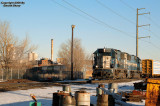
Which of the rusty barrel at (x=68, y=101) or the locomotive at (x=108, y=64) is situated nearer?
the rusty barrel at (x=68, y=101)

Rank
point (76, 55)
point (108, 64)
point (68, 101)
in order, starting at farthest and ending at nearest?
point (76, 55) < point (108, 64) < point (68, 101)

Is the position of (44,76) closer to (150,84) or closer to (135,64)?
(135,64)

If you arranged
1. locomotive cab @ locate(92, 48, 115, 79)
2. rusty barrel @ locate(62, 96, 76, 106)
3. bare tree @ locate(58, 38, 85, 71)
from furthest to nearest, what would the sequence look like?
bare tree @ locate(58, 38, 85, 71)
locomotive cab @ locate(92, 48, 115, 79)
rusty barrel @ locate(62, 96, 76, 106)

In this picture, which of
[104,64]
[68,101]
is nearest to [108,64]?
[104,64]

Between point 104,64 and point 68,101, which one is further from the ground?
point 104,64

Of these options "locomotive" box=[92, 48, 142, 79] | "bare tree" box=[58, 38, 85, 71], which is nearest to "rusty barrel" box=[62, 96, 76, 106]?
"locomotive" box=[92, 48, 142, 79]

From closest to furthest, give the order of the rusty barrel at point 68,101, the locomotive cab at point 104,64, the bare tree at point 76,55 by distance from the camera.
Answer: the rusty barrel at point 68,101 < the locomotive cab at point 104,64 < the bare tree at point 76,55

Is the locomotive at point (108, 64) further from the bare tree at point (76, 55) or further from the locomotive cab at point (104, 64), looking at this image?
the bare tree at point (76, 55)

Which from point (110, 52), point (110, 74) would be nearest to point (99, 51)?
point (110, 52)

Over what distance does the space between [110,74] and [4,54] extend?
63.9 feet

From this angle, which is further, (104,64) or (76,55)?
(76,55)

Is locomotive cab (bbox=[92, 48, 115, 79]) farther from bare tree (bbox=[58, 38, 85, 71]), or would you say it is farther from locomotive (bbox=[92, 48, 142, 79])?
bare tree (bbox=[58, 38, 85, 71])

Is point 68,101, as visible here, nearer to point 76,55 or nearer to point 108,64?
point 108,64

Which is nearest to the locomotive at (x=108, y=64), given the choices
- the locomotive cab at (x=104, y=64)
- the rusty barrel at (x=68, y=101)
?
the locomotive cab at (x=104, y=64)
